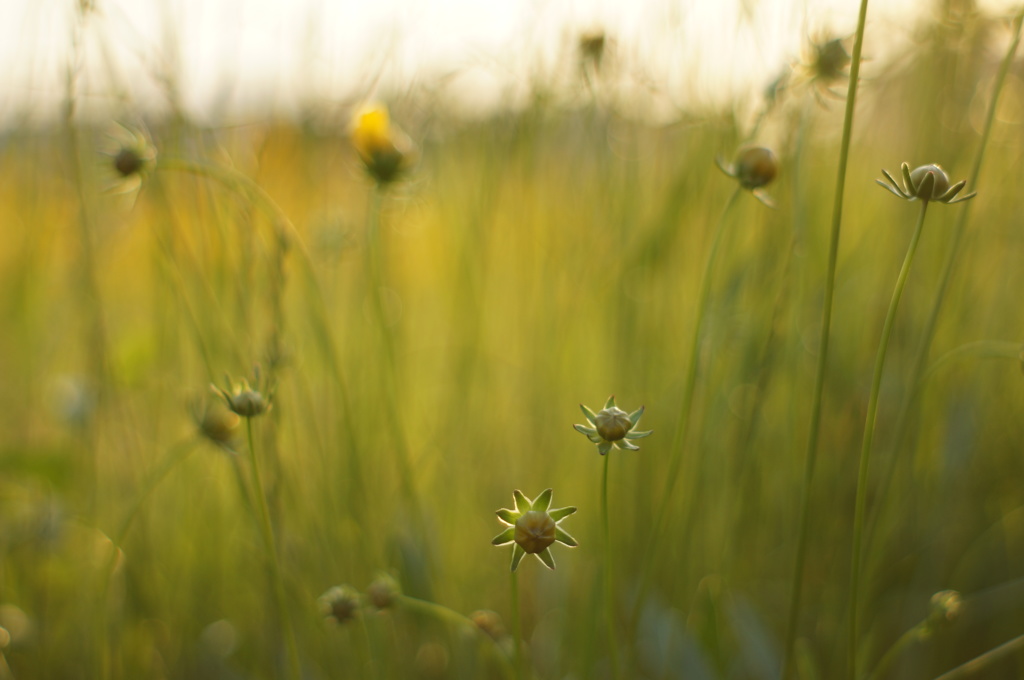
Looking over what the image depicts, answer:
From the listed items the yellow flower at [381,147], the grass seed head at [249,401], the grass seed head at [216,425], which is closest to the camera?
the grass seed head at [249,401]

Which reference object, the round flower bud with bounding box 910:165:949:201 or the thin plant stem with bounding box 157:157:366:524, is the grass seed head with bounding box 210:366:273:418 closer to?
the thin plant stem with bounding box 157:157:366:524

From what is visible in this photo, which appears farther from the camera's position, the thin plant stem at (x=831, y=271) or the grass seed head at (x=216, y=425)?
the grass seed head at (x=216, y=425)

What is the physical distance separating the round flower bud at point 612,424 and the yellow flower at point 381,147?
41 centimetres

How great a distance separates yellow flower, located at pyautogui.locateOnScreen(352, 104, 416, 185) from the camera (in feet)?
2.34

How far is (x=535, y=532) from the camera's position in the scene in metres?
0.40

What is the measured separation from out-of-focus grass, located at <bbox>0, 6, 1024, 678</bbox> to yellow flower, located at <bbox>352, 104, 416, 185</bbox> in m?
0.02

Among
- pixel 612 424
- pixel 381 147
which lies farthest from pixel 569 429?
pixel 612 424

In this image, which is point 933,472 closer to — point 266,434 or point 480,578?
point 480,578

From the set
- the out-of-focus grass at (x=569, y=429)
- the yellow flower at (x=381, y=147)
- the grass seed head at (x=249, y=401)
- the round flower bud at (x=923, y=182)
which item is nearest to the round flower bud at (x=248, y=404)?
the grass seed head at (x=249, y=401)

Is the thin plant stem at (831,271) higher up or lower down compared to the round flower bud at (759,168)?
lower down

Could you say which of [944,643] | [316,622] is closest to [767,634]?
[944,643]

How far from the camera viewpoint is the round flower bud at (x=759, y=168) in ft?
1.71

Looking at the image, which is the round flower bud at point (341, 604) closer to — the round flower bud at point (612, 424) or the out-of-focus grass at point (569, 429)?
the out-of-focus grass at point (569, 429)

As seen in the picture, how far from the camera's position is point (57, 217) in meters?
1.02
